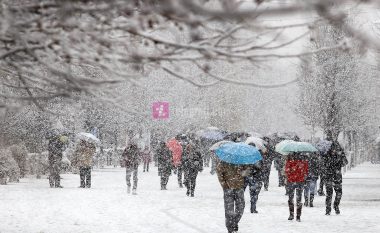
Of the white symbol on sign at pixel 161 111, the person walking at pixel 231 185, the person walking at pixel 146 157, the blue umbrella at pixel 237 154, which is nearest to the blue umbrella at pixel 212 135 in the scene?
the person walking at pixel 146 157

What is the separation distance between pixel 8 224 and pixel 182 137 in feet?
36.6

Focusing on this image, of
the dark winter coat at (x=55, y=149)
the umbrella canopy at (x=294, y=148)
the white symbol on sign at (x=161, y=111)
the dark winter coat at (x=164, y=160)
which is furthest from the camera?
the white symbol on sign at (x=161, y=111)

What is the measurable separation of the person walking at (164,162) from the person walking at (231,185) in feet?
36.8

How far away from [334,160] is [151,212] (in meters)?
4.29

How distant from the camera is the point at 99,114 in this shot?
41562mm

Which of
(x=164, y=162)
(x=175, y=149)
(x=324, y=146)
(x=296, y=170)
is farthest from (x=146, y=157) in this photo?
(x=296, y=170)

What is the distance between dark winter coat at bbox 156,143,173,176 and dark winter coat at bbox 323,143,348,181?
8352 millimetres

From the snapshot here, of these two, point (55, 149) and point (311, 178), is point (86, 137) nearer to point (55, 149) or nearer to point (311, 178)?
point (55, 149)

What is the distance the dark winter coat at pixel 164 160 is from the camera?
23364 millimetres

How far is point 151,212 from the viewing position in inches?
642

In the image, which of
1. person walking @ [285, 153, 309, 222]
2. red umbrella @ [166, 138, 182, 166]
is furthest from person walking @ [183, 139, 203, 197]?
person walking @ [285, 153, 309, 222]

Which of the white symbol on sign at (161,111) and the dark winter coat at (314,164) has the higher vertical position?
the white symbol on sign at (161,111)

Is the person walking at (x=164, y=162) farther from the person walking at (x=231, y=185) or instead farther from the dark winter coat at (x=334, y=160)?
the person walking at (x=231, y=185)

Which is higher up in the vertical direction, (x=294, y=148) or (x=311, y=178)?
(x=294, y=148)
